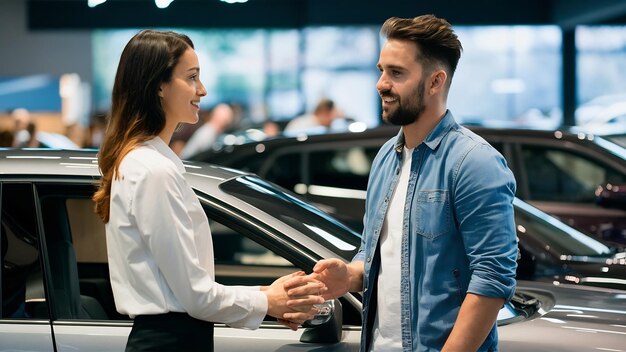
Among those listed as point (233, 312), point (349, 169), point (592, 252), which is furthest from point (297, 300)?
point (349, 169)

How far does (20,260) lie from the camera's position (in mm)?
3850

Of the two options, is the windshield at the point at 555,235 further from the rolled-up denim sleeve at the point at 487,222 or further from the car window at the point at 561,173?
the rolled-up denim sleeve at the point at 487,222

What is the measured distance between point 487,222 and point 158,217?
2.90 ft

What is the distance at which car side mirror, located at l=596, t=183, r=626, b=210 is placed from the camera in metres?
7.14

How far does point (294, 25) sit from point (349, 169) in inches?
536

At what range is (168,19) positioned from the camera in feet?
67.3

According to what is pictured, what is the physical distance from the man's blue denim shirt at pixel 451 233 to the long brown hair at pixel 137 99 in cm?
76

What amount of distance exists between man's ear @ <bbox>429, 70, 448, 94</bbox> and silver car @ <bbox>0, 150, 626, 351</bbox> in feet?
2.92

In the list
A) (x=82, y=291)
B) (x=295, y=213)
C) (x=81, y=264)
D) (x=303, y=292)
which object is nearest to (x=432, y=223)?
(x=303, y=292)

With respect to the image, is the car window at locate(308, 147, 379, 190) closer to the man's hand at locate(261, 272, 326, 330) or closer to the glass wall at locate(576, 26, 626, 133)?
the man's hand at locate(261, 272, 326, 330)

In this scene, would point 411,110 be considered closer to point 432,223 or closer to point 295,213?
point 432,223

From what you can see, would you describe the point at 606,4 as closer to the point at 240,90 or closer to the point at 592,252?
the point at 240,90

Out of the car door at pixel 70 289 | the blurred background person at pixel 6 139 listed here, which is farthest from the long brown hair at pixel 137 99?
the blurred background person at pixel 6 139

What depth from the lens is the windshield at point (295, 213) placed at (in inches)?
152
